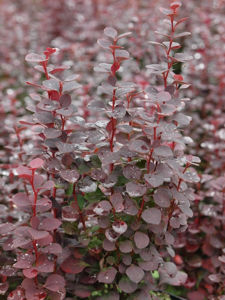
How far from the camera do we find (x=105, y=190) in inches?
64.0

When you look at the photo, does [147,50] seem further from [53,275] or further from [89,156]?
[53,275]

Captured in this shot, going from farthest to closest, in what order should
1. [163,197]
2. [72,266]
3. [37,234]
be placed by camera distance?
1. [72,266]
2. [163,197]
3. [37,234]

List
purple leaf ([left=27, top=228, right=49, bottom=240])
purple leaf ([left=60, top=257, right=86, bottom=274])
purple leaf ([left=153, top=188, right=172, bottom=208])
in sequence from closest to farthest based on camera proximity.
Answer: purple leaf ([left=27, top=228, right=49, bottom=240]) < purple leaf ([left=153, top=188, right=172, bottom=208]) < purple leaf ([left=60, top=257, right=86, bottom=274])

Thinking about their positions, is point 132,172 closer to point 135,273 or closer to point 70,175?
point 70,175

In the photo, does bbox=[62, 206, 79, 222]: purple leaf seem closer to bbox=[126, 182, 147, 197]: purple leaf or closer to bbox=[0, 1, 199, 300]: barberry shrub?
bbox=[0, 1, 199, 300]: barberry shrub

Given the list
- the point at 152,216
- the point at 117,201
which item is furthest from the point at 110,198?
the point at 152,216

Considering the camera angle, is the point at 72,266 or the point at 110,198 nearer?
the point at 110,198

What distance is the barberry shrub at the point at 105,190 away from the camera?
Result: 4.56 ft

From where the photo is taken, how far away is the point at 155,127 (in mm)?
1358

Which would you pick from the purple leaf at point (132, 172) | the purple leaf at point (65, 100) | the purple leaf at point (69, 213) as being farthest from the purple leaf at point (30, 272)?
the purple leaf at point (65, 100)

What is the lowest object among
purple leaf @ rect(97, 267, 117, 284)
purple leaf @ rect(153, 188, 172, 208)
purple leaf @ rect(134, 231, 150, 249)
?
purple leaf @ rect(97, 267, 117, 284)

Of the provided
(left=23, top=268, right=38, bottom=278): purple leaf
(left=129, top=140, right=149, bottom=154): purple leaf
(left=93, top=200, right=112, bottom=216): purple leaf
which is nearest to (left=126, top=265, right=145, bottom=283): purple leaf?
(left=93, top=200, right=112, bottom=216): purple leaf

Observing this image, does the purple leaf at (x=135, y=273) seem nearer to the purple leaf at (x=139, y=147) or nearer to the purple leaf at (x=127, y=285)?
the purple leaf at (x=127, y=285)

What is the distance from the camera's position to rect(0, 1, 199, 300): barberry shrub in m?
1.39
